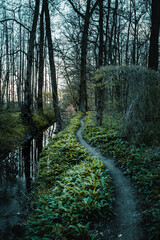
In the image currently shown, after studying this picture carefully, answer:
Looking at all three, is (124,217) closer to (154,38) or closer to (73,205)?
(73,205)

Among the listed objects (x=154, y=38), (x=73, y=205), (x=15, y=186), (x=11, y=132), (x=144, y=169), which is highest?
(x=154, y=38)

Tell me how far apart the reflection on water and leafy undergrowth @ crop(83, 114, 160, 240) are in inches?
102

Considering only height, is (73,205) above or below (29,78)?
below

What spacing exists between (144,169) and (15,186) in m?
3.95

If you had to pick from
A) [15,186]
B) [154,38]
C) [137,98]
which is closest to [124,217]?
[15,186]

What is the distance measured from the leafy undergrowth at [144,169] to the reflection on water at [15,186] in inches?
102

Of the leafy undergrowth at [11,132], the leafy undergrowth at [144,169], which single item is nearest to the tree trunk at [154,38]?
the leafy undergrowth at [144,169]

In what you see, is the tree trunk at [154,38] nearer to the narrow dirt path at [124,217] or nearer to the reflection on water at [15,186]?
the narrow dirt path at [124,217]

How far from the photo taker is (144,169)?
3973mm

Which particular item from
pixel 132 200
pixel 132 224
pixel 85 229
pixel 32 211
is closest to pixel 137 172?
pixel 132 200

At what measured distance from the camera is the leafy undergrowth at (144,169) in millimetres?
2664

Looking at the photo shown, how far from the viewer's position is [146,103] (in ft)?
19.5

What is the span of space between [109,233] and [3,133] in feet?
25.7

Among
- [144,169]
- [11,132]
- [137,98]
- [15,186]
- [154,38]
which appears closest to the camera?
[144,169]
